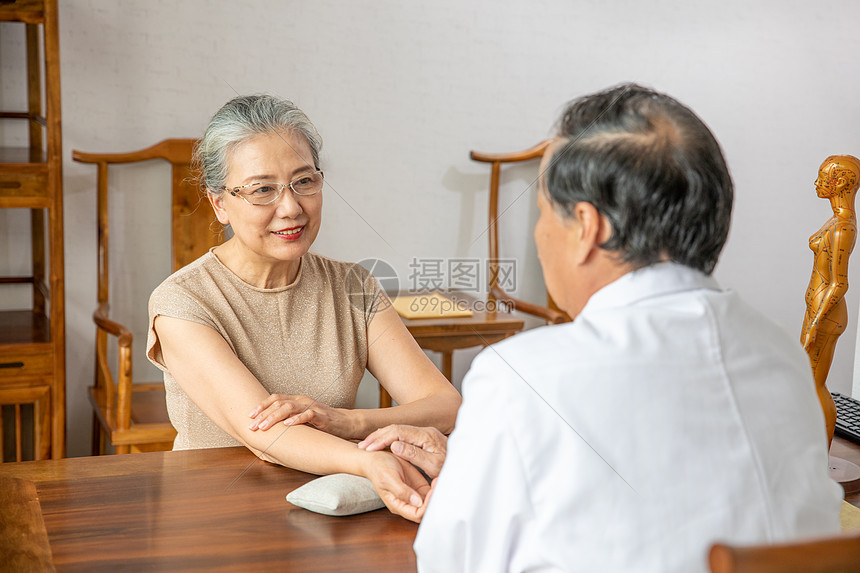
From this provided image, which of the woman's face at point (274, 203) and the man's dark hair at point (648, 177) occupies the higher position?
the man's dark hair at point (648, 177)

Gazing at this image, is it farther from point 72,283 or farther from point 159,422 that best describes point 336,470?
point 72,283

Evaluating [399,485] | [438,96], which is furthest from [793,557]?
[438,96]

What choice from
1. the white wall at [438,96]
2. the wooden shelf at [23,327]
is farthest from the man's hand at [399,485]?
the wooden shelf at [23,327]

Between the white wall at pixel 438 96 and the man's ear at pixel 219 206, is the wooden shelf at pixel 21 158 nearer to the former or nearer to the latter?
the white wall at pixel 438 96

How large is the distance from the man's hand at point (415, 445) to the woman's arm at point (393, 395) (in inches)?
6.5

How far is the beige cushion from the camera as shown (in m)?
1.15

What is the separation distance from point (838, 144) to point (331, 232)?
2.57 m

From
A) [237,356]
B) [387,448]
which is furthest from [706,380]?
[237,356]

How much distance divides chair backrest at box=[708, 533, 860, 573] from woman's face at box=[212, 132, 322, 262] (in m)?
1.26

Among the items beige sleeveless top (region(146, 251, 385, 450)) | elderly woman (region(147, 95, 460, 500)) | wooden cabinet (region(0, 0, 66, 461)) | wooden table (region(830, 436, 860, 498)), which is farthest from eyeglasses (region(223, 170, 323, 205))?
wooden cabinet (region(0, 0, 66, 461))

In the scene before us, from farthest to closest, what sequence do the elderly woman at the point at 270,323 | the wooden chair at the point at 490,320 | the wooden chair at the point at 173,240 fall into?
1. the wooden chair at the point at 173,240
2. the wooden chair at the point at 490,320
3. the elderly woman at the point at 270,323

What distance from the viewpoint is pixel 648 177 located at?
2.59 ft

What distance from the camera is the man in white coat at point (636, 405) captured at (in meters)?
0.73

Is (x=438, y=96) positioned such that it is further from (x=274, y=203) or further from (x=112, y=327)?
(x=274, y=203)
